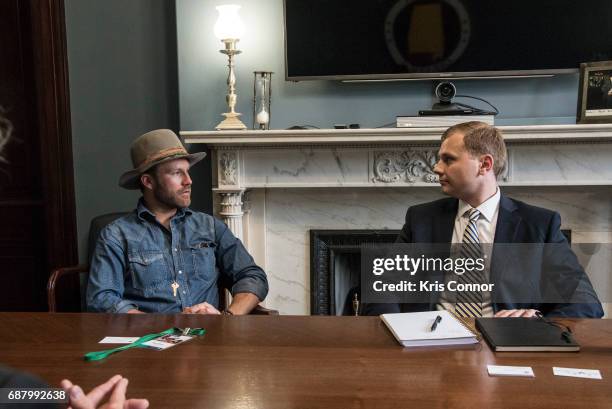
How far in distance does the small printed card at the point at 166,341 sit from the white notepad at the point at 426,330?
17.9 inches

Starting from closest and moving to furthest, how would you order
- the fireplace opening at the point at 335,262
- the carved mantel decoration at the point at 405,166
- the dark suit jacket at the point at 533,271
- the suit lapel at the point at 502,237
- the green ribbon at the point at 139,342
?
the green ribbon at the point at 139,342, the dark suit jacket at the point at 533,271, the suit lapel at the point at 502,237, the carved mantel decoration at the point at 405,166, the fireplace opening at the point at 335,262

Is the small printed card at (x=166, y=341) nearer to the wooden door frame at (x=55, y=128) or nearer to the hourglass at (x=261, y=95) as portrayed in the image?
the hourglass at (x=261, y=95)

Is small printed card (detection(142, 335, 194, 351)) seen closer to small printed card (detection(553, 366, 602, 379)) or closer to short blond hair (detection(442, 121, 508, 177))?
small printed card (detection(553, 366, 602, 379))

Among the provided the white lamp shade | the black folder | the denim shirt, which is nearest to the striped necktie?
the black folder

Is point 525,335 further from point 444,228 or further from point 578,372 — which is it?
point 444,228

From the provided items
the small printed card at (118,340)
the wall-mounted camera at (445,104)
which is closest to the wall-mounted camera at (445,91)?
the wall-mounted camera at (445,104)

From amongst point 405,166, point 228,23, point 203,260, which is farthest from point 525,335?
point 228,23

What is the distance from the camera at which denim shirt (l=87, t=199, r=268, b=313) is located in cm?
193

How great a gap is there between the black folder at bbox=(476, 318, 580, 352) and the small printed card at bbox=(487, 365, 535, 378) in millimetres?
91

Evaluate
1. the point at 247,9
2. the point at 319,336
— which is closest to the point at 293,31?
the point at 247,9

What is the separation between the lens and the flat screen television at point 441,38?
2660 mm

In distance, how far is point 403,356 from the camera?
3.88 feet

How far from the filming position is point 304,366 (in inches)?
44.7

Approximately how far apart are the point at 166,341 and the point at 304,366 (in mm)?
336
